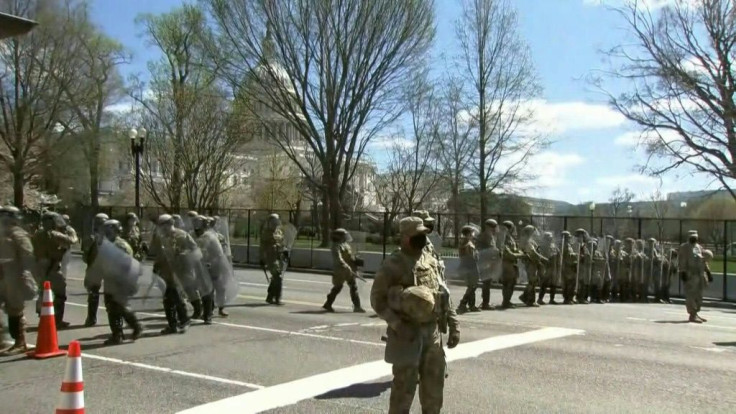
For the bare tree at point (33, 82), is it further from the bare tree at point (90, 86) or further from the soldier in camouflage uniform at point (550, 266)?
the soldier in camouflage uniform at point (550, 266)

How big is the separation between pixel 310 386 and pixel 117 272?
4033 mm

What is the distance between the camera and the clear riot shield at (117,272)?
33.0 feet

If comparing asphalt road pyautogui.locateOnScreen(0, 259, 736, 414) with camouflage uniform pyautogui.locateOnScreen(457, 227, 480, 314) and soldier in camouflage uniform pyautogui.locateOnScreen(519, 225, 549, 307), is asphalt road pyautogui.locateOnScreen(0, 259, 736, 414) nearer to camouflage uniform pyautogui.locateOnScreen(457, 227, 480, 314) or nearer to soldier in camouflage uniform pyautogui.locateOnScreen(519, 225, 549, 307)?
camouflage uniform pyautogui.locateOnScreen(457, 227, 480, 314)

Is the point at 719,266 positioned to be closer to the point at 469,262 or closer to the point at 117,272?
the point at 469,262

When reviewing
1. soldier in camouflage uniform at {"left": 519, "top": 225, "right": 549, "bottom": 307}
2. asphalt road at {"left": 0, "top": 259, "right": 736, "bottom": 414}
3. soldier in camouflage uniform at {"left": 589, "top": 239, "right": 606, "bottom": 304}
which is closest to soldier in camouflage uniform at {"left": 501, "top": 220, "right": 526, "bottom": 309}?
soldier in camouflage uniform at {"left": 519, "top": 225, "right": 549, "bottom": 307}

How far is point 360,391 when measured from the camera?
24.0ft

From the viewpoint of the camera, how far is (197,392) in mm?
7305

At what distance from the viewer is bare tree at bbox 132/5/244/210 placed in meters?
34.1

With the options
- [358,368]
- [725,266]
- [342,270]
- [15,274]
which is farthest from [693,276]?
[15,274]

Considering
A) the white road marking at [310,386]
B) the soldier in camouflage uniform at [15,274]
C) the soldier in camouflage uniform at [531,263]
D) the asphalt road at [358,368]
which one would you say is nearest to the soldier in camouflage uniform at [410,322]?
the asphalt road at [358,368]

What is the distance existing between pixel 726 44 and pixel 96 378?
26.8 meters

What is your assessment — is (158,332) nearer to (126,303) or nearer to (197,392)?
(126,303)

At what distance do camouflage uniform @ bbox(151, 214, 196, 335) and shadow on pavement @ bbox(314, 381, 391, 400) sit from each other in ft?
14.7

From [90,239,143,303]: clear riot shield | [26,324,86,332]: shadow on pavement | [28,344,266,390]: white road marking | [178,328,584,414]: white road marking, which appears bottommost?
[26,324,86,332]: shadow on pavement
